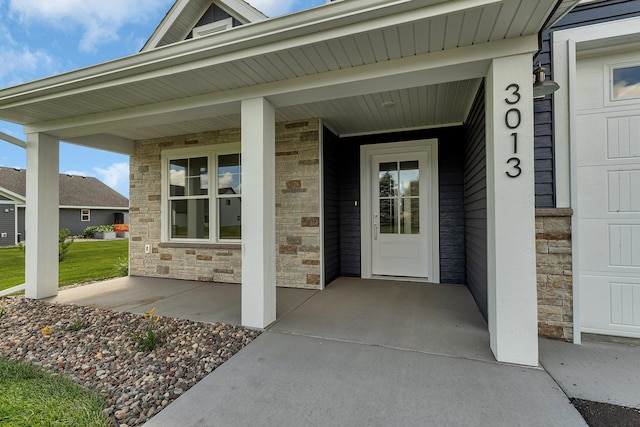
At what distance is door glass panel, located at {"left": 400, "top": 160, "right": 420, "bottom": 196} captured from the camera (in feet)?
15.6

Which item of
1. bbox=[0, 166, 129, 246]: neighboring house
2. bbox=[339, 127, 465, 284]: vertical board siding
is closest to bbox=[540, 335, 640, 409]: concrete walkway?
bbox=[339, 127, 465, 284]: vertical board siding

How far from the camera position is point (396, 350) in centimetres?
238

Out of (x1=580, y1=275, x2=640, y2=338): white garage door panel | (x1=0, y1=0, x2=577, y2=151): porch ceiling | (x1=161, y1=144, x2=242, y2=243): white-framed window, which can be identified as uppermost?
(x1=0, y1=0, x2=577, y2=151): porch ceiling

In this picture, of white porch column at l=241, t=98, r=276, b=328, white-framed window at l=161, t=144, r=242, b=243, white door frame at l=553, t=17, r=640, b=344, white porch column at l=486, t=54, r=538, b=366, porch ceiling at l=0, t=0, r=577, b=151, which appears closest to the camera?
porch ceiling at l=0, t=0, r=577, b=151

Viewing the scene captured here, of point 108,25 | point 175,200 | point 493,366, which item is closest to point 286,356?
point 493,366

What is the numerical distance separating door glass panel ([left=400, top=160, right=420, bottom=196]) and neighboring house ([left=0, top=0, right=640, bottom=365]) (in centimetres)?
3

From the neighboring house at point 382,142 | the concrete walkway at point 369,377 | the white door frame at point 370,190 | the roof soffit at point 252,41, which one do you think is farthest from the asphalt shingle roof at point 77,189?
the white door frame at point 370,190

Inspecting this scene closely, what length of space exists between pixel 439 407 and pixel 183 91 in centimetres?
344

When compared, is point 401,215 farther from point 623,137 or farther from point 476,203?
point 623,137

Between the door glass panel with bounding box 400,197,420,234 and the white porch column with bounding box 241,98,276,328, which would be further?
the door glass panel with bounding box 400,197,420,234

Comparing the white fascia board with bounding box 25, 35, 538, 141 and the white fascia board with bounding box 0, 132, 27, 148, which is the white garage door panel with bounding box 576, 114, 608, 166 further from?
the white fascia board with bounding box 0, 132, 27, 148

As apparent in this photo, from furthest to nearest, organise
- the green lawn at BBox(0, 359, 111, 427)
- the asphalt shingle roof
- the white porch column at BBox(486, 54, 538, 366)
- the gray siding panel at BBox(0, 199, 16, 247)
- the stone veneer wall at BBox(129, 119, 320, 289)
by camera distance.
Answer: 1. the asphalt shingle roof
2. the gray siding panel at BBox(0, 199, 16, 247)
3. the stone veneer wall at BBox(129, 119, 320, 289)
4. the white porch column at BBox(486, 54, 538, 366)
5. the green lawn at BBox(0, 359, 111, 427)

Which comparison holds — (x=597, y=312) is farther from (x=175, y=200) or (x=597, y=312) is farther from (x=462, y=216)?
(x=175, y=200)

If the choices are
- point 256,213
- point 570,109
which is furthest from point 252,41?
point 570,109
